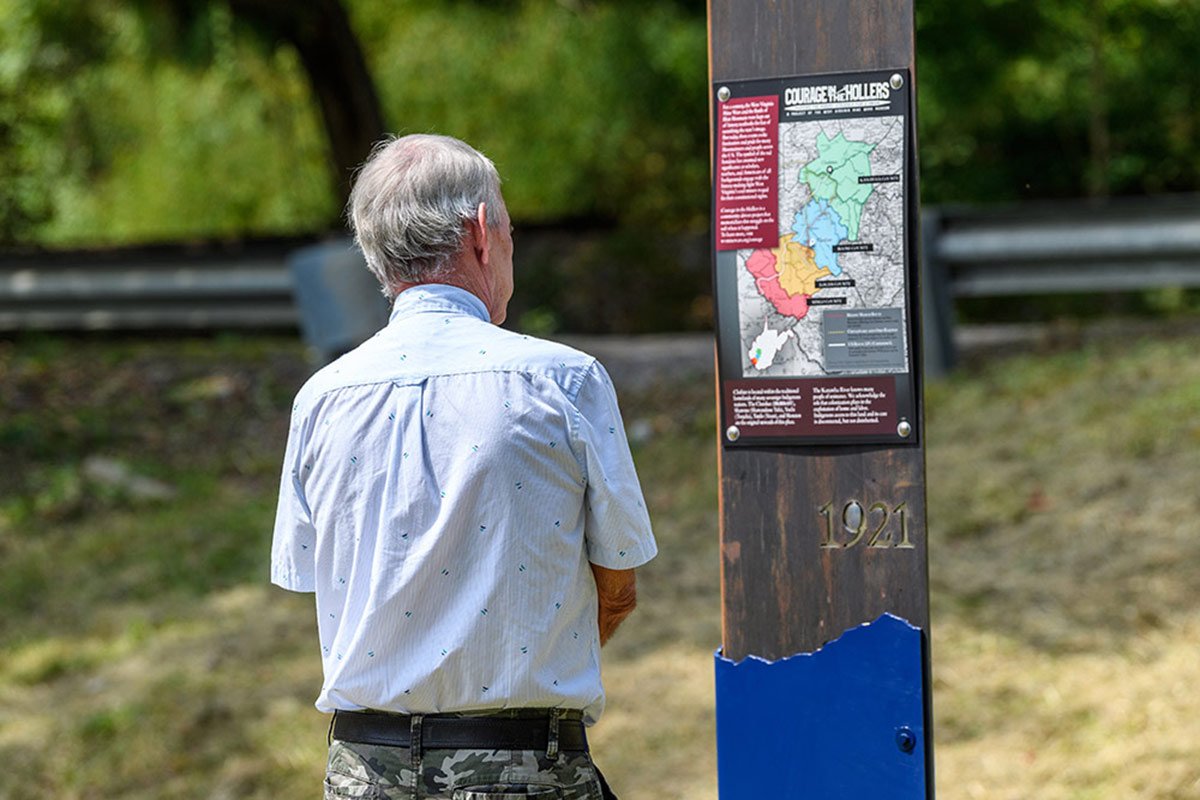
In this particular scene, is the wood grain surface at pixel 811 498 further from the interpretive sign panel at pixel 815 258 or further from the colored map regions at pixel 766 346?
the colored map regions at pixel 766 346

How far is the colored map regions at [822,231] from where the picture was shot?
267cm

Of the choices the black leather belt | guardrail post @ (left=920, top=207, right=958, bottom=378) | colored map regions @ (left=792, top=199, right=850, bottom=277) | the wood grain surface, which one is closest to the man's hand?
the black leather belt

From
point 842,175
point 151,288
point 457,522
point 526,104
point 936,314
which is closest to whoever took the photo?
point 457,522

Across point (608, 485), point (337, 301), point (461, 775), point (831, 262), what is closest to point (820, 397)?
point (831, 262)

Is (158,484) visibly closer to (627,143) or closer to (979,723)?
(979,723)

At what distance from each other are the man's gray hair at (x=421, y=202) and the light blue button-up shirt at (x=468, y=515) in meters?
0.07

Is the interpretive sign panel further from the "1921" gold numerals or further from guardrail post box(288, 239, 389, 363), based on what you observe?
guardrail post box(288, 239, 389, 363)

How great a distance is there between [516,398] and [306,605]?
4115 millimetres

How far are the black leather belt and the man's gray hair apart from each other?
698 millimetres

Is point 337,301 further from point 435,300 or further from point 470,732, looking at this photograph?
point 470,732

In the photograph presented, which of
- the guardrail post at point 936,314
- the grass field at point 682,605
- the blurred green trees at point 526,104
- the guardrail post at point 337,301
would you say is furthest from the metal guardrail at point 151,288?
the guardrail post at point 936,314

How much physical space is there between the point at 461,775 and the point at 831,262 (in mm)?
1070

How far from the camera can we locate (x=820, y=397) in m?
2.68

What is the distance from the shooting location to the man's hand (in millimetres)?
2465
